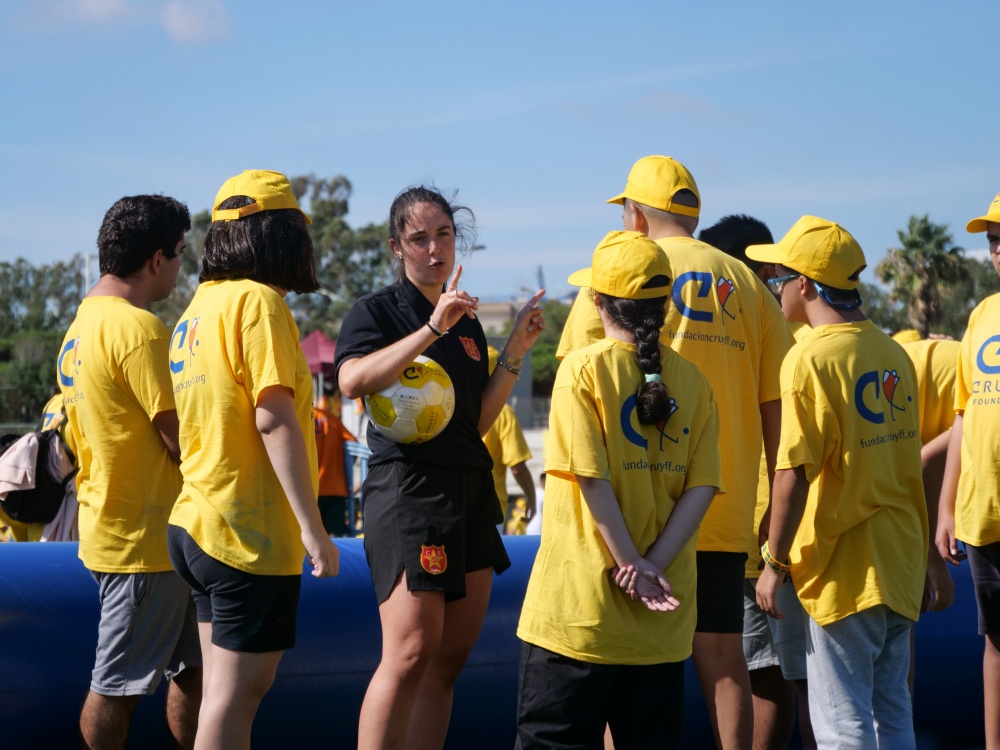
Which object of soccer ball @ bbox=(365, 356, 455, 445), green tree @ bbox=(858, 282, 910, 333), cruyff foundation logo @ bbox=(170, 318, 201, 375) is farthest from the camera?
green tree @ bbox=(858, 282, 910, 333)

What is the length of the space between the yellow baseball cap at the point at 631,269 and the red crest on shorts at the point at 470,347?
0.70m

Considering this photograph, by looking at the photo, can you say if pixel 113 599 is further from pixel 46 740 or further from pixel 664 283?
pixel 664 283

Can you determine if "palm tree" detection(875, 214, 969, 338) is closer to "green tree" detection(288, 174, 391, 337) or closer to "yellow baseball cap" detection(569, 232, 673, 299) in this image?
"green tree" detection(288, 174, 391, 337)

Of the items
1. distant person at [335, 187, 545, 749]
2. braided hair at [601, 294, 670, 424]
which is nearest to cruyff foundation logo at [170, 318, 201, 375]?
distant person at [335, 187, 545, 749]

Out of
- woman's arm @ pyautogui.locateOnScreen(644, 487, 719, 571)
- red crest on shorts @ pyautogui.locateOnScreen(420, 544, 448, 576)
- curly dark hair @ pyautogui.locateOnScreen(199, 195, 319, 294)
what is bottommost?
red crest on shorts @ pyautogui.locateOnScreen(420, 544, 448, 576)

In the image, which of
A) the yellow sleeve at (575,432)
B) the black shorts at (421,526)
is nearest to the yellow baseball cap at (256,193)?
the black shorts at (421,526)

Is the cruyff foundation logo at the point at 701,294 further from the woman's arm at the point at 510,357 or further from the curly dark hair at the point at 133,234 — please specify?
the curly dark hair at the point at 133,234

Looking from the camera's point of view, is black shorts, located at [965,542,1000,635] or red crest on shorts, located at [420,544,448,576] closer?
red crest on shorts, located at [420,544,448,576]

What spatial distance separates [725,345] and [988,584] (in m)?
1.36

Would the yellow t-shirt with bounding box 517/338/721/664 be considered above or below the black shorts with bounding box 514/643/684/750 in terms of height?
above

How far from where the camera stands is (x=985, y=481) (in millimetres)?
4277

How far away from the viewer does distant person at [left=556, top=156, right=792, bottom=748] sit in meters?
3.81

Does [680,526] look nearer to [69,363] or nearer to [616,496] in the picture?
[616,496]

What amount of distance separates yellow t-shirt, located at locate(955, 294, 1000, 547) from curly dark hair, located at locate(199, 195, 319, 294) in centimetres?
242
